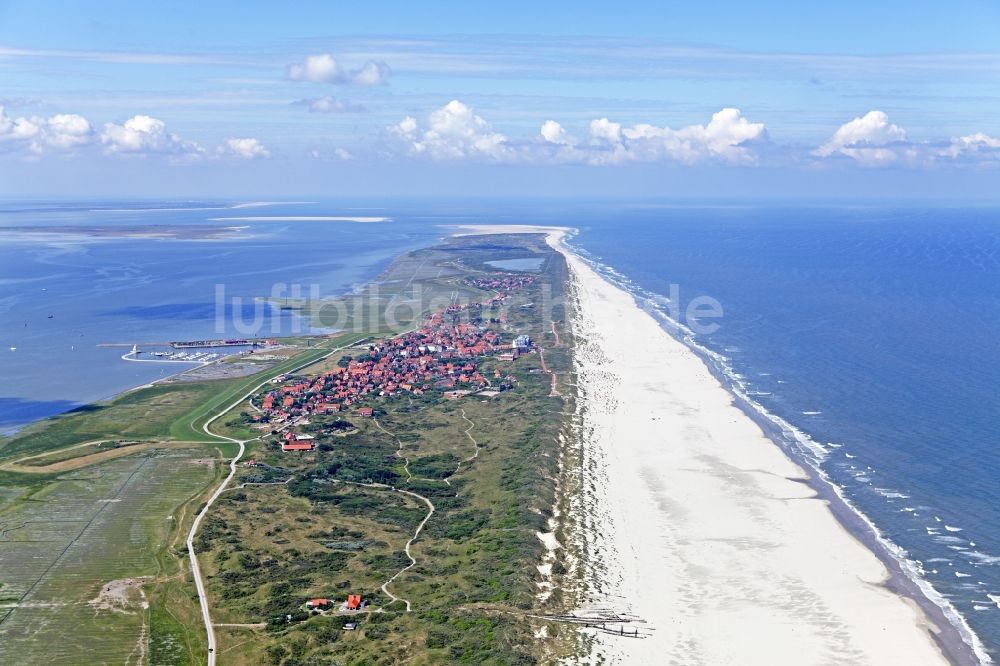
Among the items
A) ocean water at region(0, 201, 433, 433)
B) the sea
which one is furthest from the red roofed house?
the sea

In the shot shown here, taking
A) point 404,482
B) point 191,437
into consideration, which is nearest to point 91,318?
point 191,437

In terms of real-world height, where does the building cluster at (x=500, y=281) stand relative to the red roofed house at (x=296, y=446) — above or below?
above

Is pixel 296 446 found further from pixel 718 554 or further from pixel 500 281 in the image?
pixel 500 281

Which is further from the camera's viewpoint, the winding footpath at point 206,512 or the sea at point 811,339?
the sea at point 811,339

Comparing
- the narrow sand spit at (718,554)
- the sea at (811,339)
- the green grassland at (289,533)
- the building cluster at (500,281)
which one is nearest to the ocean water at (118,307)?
the sea at (811,339)

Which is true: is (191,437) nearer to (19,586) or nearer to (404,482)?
(404,482)

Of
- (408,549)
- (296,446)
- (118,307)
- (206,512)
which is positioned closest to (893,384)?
(296,446)

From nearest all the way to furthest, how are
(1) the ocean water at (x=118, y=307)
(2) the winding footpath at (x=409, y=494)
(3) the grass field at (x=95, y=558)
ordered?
(3) the grass field at (x=95, y=558)
(2) the winding footpath at (x=409, y=494)
(1) the ocean water at (x=118, y=307)

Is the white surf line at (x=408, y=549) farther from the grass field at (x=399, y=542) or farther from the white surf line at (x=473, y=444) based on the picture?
the white surf line at (x=473, y=444)
